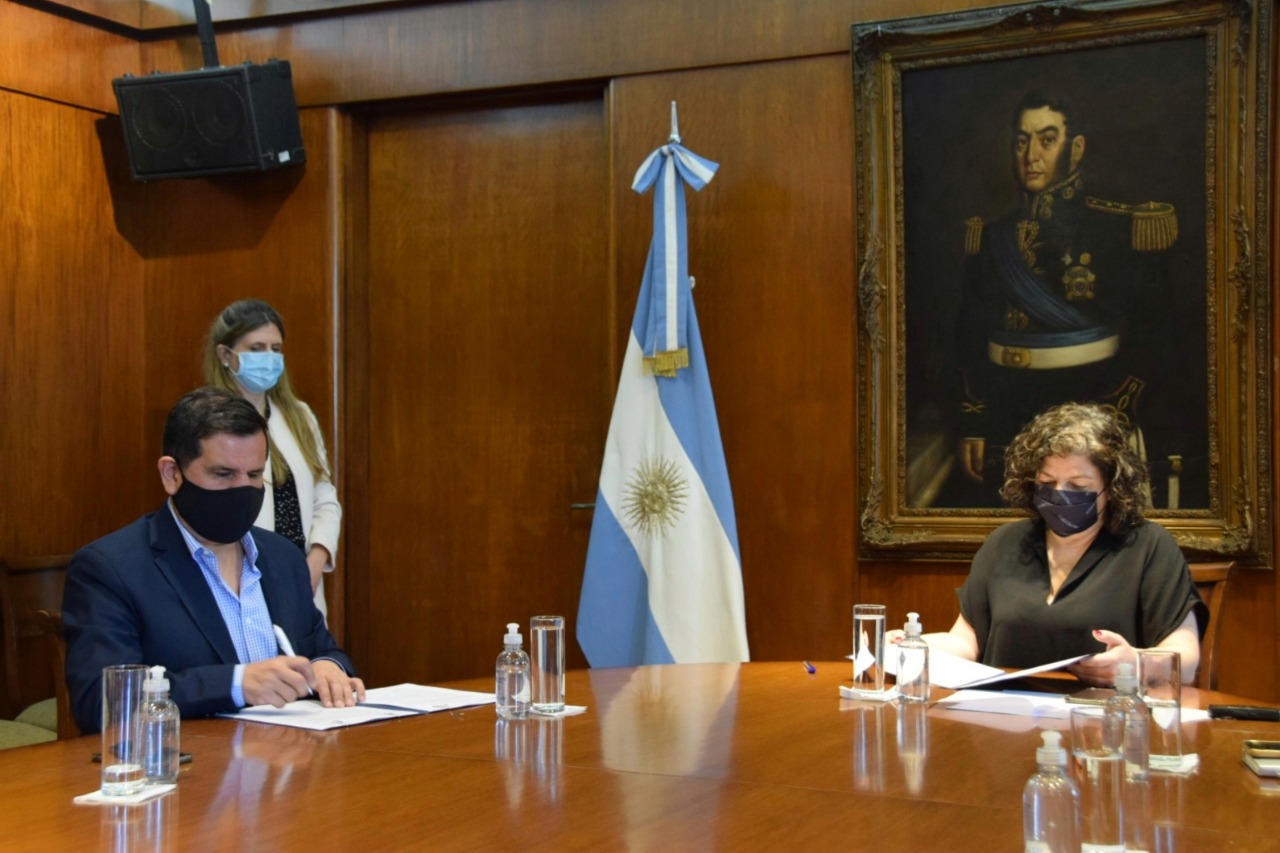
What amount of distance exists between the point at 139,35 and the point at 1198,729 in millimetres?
4720

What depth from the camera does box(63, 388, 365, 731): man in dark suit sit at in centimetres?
251

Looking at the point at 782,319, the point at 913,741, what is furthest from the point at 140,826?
the point at 782,319

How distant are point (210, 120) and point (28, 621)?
1.89 metres

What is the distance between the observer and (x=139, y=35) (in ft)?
17.9

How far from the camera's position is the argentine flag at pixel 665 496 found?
4.56 meters

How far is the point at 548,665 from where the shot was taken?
2.55 meters

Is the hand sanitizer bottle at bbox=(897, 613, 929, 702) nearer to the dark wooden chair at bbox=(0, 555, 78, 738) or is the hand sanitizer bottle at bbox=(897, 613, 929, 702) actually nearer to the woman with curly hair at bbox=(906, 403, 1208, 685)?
the woman with curly hair at bbox=(906, 403, 1208, 685)

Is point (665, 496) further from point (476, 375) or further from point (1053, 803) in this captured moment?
point (1053, 803)

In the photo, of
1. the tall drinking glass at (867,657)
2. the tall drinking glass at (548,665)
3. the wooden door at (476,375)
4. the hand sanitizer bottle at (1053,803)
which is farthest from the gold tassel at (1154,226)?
the hand sanitizer bottle at (1053,803)

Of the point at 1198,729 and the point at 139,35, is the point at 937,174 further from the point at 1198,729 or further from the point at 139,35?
the point at 139,35

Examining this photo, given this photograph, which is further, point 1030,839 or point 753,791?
point 753,791

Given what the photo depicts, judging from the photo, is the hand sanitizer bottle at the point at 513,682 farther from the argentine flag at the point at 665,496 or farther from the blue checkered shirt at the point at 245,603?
Result: the argentine flag at the point at 665,496

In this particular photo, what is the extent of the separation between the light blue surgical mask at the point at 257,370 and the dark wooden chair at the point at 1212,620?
276 cm

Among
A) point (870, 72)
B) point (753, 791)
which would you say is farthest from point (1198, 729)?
point (870, 72)
